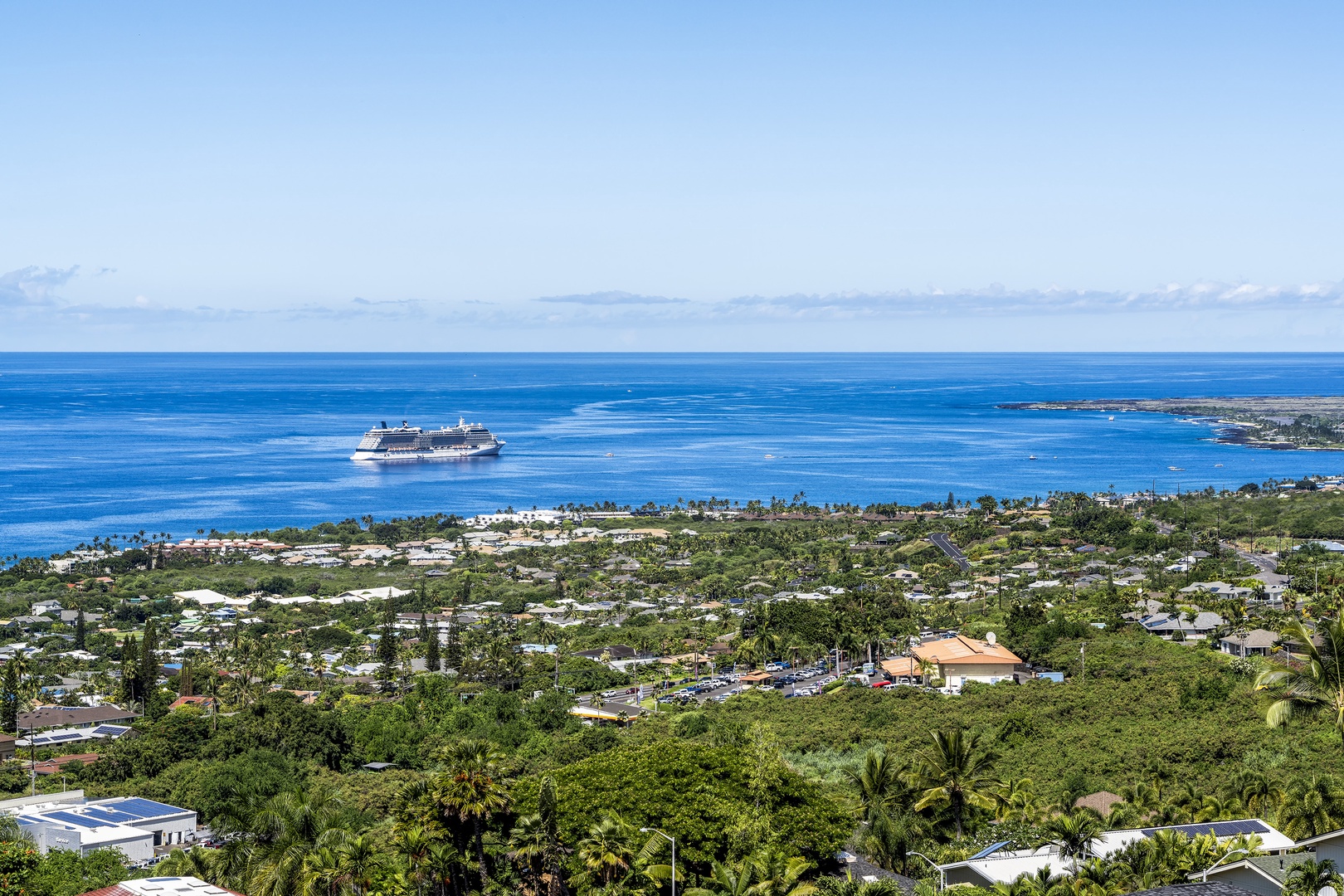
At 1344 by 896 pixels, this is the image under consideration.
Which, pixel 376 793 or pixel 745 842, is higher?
pixel 745 842

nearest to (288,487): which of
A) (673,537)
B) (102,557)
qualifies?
(102,557)

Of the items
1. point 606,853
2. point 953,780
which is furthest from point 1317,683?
point 606,853

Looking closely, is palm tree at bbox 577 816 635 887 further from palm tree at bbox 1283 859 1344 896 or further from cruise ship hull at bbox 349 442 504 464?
cruise ship hull at bbox 349 442 504 464

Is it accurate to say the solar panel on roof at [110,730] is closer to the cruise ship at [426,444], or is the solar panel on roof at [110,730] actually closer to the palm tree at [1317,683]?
the palm tree at [1317,683]

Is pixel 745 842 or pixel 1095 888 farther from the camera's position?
pixel 745 842

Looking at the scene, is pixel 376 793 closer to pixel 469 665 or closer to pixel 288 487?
pixel 469 665

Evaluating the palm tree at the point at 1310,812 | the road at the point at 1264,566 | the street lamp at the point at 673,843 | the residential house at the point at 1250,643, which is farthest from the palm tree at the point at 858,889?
the road at the point at 1264,566

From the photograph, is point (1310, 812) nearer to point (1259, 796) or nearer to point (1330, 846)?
point (1259, 796)
